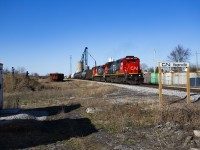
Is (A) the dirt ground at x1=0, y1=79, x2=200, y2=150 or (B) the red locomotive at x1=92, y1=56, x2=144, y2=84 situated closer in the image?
(A) the dirt ground at x1=0, y1=79, x2=200, y2=150

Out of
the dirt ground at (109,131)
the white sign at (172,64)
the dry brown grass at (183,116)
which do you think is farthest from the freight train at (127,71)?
the dry brown grass at (183,116)

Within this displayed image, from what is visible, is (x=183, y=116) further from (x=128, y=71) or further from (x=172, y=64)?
(x=128, y=71)

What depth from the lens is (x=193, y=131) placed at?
10.2 m

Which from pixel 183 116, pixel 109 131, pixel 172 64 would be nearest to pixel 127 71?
Answer: pixel 172 64

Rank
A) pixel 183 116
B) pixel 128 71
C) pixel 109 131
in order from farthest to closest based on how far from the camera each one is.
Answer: pixel 128 71 < pixel 183 116 < pixel 109 131

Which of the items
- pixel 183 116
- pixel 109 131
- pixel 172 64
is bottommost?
pixel 109 131

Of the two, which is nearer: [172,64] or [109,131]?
[109,131]

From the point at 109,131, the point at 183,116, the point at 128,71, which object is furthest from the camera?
the point at 128,71

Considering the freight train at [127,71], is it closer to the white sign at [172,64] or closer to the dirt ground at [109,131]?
the white sign at [172,64]

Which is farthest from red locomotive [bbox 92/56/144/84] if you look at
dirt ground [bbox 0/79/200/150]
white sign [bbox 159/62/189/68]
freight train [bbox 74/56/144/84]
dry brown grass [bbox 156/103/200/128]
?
dry brown grass [bbox 156/103/200/128]

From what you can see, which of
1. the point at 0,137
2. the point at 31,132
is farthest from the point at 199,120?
the point at 0,137

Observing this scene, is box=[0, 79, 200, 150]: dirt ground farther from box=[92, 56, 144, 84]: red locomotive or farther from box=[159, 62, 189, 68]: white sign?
box=[92, 56, 144, 84]: red locomotive

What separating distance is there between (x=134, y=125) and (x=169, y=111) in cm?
182

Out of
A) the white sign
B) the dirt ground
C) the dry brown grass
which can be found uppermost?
the white sign
